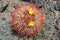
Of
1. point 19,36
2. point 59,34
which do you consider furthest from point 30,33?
point 59,34

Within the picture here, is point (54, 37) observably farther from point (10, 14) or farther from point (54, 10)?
point (10, 14)

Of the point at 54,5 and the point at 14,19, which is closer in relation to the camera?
the point at 14,19

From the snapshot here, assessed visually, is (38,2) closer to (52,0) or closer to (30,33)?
(52,0)

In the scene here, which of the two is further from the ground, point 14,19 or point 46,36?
point 14,19

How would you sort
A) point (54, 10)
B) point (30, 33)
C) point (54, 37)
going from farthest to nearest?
point (54, 10)
point (54, 37)
point (30, 33)

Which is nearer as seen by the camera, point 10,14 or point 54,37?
point 54,37

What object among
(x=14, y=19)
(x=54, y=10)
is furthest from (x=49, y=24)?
(x=14, y=19)

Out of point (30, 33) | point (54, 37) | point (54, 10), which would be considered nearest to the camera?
point (30, 33)
